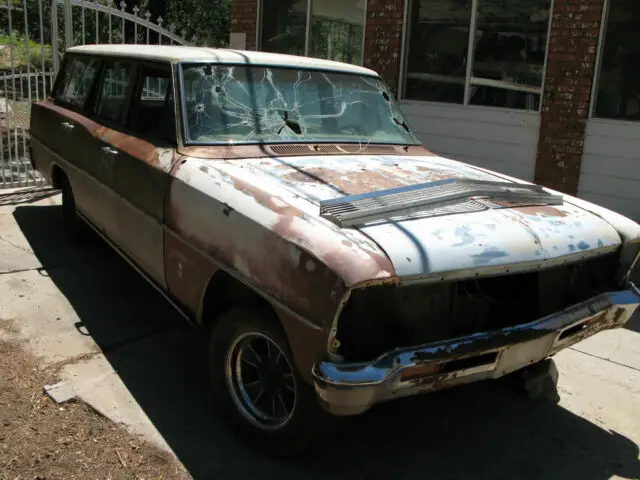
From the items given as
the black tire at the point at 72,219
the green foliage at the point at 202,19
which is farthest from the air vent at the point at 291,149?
the green foliage at the point at 202,19

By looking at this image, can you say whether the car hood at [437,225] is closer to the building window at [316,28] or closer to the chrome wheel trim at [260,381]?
the chrome wheel trim at [260,381]

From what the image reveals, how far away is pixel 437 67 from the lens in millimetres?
Result: 8344

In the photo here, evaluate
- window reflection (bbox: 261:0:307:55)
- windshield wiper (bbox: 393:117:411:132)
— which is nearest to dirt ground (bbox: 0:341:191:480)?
windshield wiper (bbox: 393:117:411:132)

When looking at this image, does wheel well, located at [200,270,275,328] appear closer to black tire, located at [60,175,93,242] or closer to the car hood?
the car hood

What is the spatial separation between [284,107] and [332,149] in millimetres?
420

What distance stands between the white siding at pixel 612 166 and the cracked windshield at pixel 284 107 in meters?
3.40

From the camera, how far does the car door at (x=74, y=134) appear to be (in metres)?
4.77

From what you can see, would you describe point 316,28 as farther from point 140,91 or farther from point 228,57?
point 228,57

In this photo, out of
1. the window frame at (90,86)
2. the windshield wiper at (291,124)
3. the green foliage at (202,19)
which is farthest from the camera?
the green foliage at (202,19)

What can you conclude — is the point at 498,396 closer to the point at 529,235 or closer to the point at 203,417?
the point at 529,235

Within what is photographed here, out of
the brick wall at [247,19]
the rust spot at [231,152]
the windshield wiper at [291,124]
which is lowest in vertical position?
the rust spot at [231,152]

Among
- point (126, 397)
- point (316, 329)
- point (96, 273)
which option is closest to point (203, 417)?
point (126, 397)

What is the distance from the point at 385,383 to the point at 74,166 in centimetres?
370

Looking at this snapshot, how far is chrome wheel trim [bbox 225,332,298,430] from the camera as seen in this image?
292 cm
